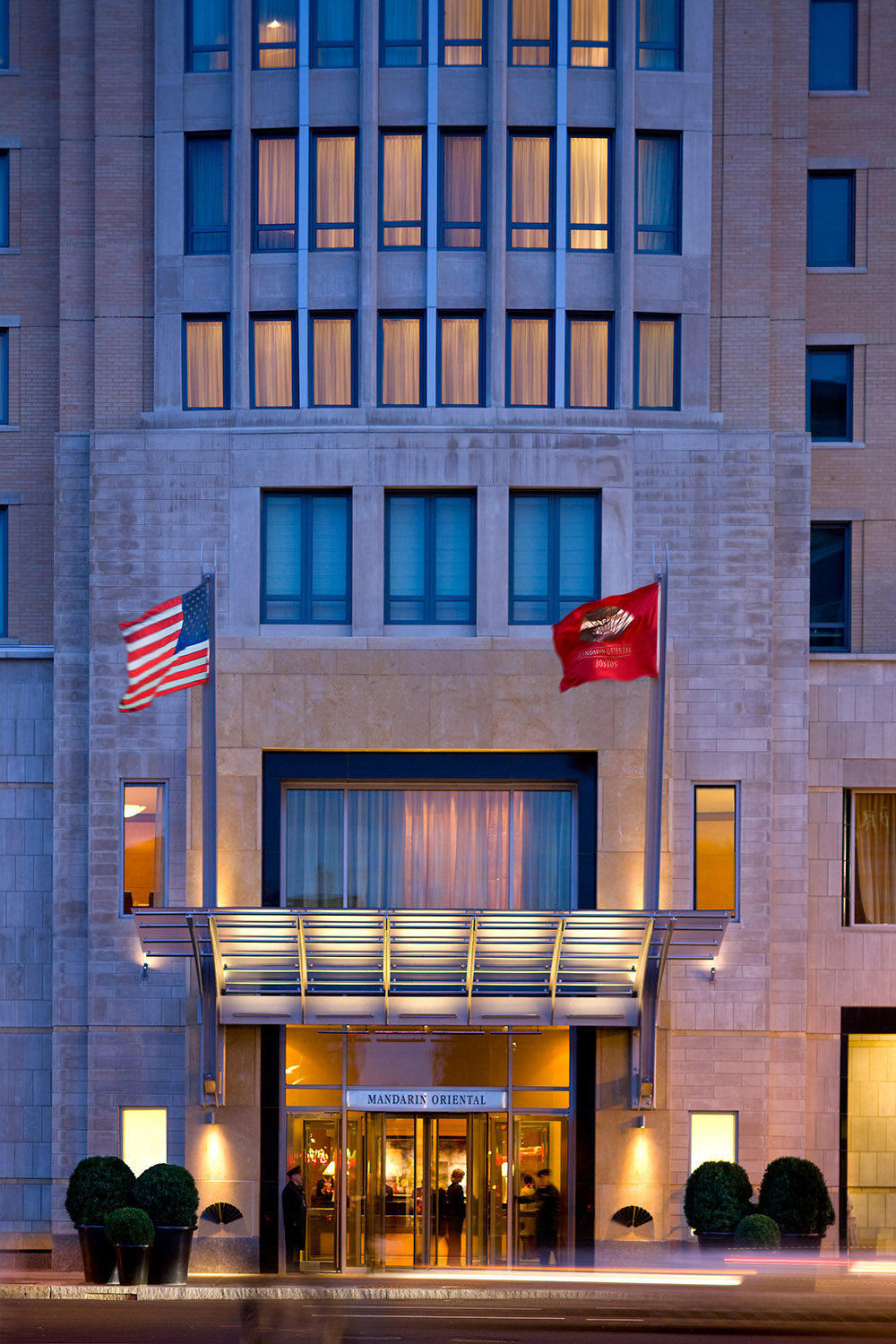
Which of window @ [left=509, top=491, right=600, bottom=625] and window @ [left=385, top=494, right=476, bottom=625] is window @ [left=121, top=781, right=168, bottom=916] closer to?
window @ [left=385, top=494, right=476, bottom=625]

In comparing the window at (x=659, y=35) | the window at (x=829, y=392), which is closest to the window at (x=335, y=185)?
the window at (x=659, y=35)

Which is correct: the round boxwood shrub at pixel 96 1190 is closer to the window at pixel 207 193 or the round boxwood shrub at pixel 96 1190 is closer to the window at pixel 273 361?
the window at pixel 273 361

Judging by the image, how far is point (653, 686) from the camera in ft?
92.0

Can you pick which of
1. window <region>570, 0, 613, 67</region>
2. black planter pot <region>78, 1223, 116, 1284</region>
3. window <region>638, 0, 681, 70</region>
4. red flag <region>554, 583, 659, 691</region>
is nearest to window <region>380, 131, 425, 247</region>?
window <region>570, 0, 613, 67</region>

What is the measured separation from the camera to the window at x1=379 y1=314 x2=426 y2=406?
102 ft

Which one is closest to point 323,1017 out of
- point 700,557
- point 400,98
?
point 700,557

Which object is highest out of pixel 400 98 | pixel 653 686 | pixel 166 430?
pixel 400 98

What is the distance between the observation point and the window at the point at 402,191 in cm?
3112

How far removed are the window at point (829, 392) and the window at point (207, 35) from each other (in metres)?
12.6

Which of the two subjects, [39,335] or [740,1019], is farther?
[39,335]

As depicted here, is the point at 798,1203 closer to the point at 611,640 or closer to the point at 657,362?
the point at 611,640

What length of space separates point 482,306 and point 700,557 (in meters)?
6.13

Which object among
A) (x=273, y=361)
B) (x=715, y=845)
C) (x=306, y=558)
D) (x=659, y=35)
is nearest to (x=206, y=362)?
(x=273, y=361)

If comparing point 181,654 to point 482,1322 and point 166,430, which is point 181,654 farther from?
point 482,1322
